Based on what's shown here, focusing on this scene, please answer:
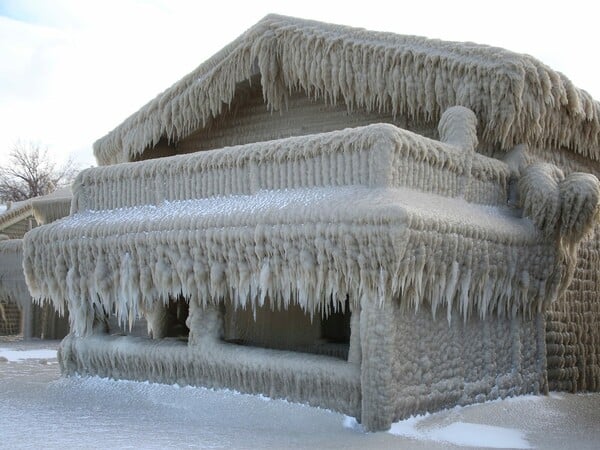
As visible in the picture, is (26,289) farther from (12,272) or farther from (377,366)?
(377,366)

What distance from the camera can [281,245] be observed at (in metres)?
8.24

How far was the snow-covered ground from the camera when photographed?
7355 mm

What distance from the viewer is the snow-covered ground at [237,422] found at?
24.1ft

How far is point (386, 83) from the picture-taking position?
1043 centimetres

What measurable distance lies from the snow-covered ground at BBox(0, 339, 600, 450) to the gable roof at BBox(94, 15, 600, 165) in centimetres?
356

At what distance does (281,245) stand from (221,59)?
14.9ft

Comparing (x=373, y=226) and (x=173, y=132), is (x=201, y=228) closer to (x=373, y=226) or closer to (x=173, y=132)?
(x=373, y=226)

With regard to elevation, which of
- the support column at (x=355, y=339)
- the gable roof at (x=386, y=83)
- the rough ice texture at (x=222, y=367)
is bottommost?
the rough ice texture at (x=222, y=367)

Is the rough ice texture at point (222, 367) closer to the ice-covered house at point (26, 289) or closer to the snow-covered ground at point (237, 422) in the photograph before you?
the snow-covered ground at point (237, 422)

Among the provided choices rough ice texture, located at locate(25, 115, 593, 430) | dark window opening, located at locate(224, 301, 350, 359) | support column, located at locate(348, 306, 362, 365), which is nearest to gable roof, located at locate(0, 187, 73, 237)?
dark window opening, located at locate(224, 301, 350, 359)

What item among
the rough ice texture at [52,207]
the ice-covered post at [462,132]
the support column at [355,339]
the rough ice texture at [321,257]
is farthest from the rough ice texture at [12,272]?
the support column at [355,339]

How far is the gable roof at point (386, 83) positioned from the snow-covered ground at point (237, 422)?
356cm

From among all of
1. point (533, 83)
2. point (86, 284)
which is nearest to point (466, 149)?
point (533, 83)

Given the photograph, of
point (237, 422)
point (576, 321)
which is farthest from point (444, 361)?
point (576, 321)
